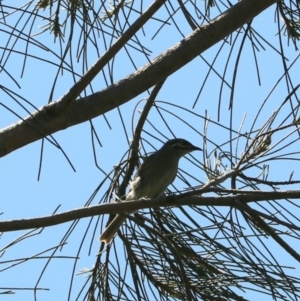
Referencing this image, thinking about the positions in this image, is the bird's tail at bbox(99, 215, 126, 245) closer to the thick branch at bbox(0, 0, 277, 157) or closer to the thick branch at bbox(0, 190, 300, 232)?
the thick branch at bbox(0, 190, 300, 232)

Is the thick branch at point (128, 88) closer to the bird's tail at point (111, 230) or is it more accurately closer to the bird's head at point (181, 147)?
the bird's tail at point (111, 230)

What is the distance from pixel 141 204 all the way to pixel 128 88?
0.42 metres

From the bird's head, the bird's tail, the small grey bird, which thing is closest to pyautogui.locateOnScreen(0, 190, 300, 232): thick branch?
the bird's tail

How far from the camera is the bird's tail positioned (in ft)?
10.5

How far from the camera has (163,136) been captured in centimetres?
341

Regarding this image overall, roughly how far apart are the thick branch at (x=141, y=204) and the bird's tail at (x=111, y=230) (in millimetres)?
743

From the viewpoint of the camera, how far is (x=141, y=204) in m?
2.47

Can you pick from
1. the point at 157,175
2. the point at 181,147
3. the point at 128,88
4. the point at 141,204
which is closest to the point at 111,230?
the point at 141,204

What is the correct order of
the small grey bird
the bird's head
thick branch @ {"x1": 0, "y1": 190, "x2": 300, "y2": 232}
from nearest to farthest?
thick branch @ {"x1": 0, "y1": 190, "x2": 300, "y2": 232}
the small grey bird
the bird's head

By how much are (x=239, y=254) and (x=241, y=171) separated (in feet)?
1.33

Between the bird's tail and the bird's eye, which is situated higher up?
the bird's eye

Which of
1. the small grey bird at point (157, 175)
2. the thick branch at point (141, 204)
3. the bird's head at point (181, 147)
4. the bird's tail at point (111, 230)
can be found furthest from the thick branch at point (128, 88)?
the bird's head at point (181, 147)

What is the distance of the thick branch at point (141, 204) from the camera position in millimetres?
2242

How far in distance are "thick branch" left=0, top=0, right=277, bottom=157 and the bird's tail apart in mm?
878
